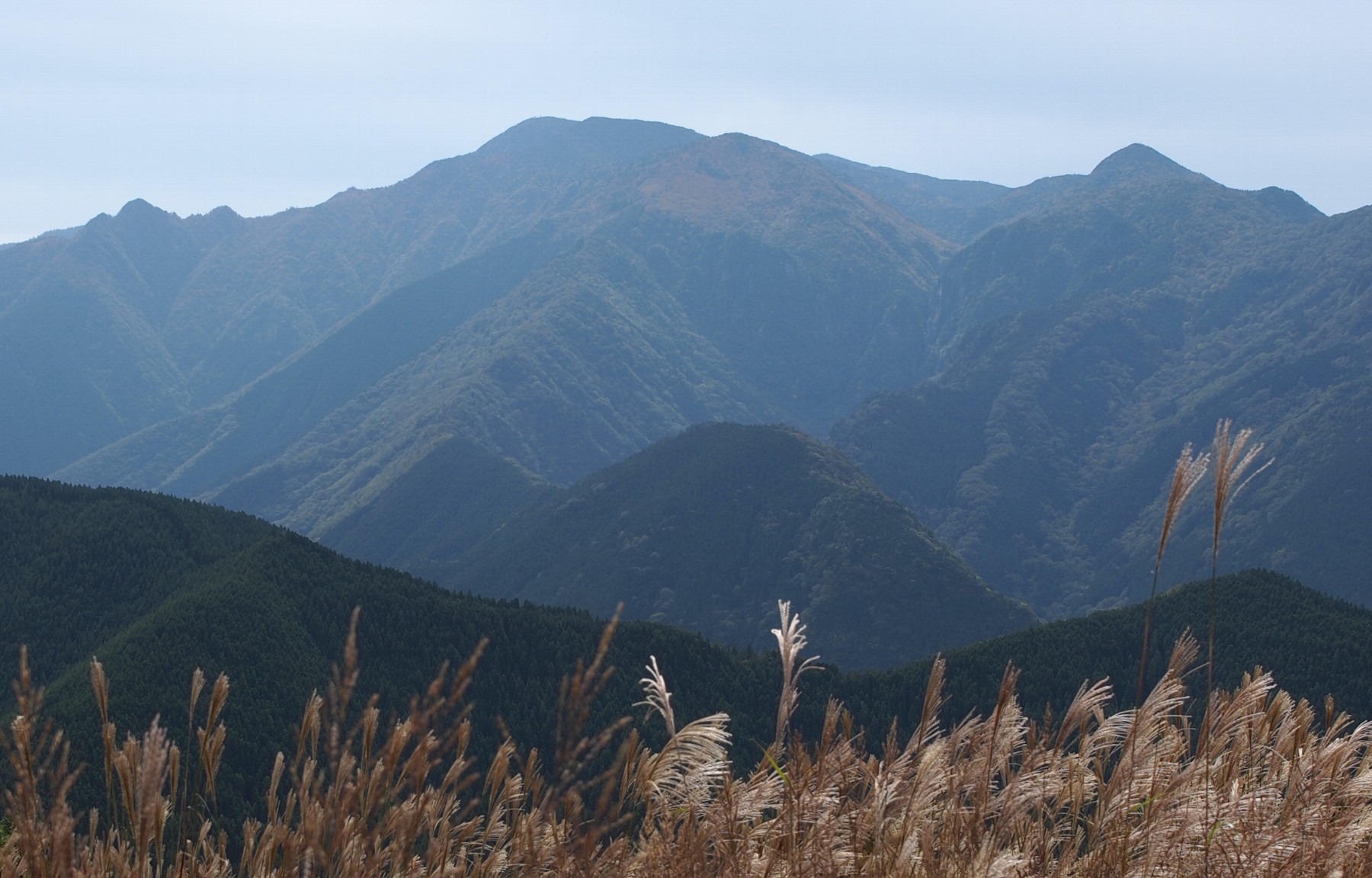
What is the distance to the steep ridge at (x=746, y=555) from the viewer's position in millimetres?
116000

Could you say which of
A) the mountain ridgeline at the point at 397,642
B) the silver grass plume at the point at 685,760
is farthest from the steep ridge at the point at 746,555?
the silver grass plume at the point at 685,760

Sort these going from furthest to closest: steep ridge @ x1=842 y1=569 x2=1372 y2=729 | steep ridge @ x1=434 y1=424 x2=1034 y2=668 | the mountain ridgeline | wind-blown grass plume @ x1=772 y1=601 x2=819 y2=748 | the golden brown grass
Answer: steep ridge @ x1=434 y1=424 x2=1034 y2=668, steep ridge @ x1=842 y1=569 x2=1372 y2=729, the mountain ridgeline, wind-blown grass plume @ x1=772 y1=601 x2=819 y2=748, the golden brown grass

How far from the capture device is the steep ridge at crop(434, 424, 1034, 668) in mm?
116000

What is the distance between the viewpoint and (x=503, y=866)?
579 centimetres

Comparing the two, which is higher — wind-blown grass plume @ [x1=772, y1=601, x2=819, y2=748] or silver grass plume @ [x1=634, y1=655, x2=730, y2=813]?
wind-blown grass plume @ [x1=772, y1=601, x2=819, y2=748]

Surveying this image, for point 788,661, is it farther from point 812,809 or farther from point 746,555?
point 746,555

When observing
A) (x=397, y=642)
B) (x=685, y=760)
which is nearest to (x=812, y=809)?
(x=685, y=760)

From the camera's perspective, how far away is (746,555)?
139m

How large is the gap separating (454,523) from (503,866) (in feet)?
575

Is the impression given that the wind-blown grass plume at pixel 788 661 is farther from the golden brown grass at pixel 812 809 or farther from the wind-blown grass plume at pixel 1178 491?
the wind-blown grass plume at pixel 1178 491

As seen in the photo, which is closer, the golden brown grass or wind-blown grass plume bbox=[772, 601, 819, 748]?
the golden brown grass

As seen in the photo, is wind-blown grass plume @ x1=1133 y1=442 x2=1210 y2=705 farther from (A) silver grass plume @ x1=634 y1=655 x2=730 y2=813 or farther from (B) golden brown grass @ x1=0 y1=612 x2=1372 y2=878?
(A) silver grass plume @ x1=634 y1=655 x2=730 y2=813

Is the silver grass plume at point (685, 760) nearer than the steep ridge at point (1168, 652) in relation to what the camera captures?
Yes

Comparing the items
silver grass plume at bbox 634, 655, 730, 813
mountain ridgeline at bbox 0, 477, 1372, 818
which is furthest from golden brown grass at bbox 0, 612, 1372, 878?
mountain ridgeline at bbox 0, 477, 1372, 818
